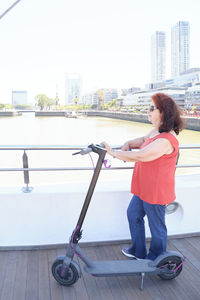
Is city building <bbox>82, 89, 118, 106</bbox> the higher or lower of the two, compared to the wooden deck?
higher

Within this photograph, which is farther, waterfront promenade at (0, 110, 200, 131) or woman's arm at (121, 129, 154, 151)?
waterfront promenade at (0, 110, 200, 131)

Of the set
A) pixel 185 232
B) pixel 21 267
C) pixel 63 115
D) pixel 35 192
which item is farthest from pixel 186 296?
pixel 63 115

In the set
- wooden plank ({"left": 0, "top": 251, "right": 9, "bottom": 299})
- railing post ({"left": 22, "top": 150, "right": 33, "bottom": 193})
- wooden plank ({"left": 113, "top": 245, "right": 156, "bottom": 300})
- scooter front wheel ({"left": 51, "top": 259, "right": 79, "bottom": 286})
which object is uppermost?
railing post ({"left": 22, "top": 150, "right": 33, "bottom": 193})

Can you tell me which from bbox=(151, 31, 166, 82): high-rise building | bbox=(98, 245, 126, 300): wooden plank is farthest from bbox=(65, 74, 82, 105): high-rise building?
bbox=(98, 245, 126, 300): wooden plank

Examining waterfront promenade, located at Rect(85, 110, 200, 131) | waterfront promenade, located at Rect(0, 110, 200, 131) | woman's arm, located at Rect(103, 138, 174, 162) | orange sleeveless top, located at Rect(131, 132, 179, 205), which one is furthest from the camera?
waterfront promenade, located at Rect(0, 110, 200, 131)

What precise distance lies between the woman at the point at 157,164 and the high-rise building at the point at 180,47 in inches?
4496

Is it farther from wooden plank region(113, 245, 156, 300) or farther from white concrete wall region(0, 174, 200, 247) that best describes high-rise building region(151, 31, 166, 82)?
wooden plank region(113, 245, 156, 300)

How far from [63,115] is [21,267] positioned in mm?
71820

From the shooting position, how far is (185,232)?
2.50 metres

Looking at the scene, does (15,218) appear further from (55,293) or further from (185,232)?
(185,232)

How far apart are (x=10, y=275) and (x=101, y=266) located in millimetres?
611

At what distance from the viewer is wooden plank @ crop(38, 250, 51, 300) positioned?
1.71 meters

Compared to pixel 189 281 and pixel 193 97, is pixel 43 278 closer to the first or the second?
pixel 189 281

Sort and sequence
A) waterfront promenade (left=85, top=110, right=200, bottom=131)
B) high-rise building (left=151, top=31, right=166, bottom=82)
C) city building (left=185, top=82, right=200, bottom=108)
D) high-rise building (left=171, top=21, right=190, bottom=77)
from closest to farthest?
waterfront promenade (left=85, top=110, right=200, bottom=131), city building (left=185, top=82, right=200, bottom=108), high-rise building (left=171, top=21, right=190, bottom=77), high-rise building (left=151, top=31, right=166, bottom=82)
